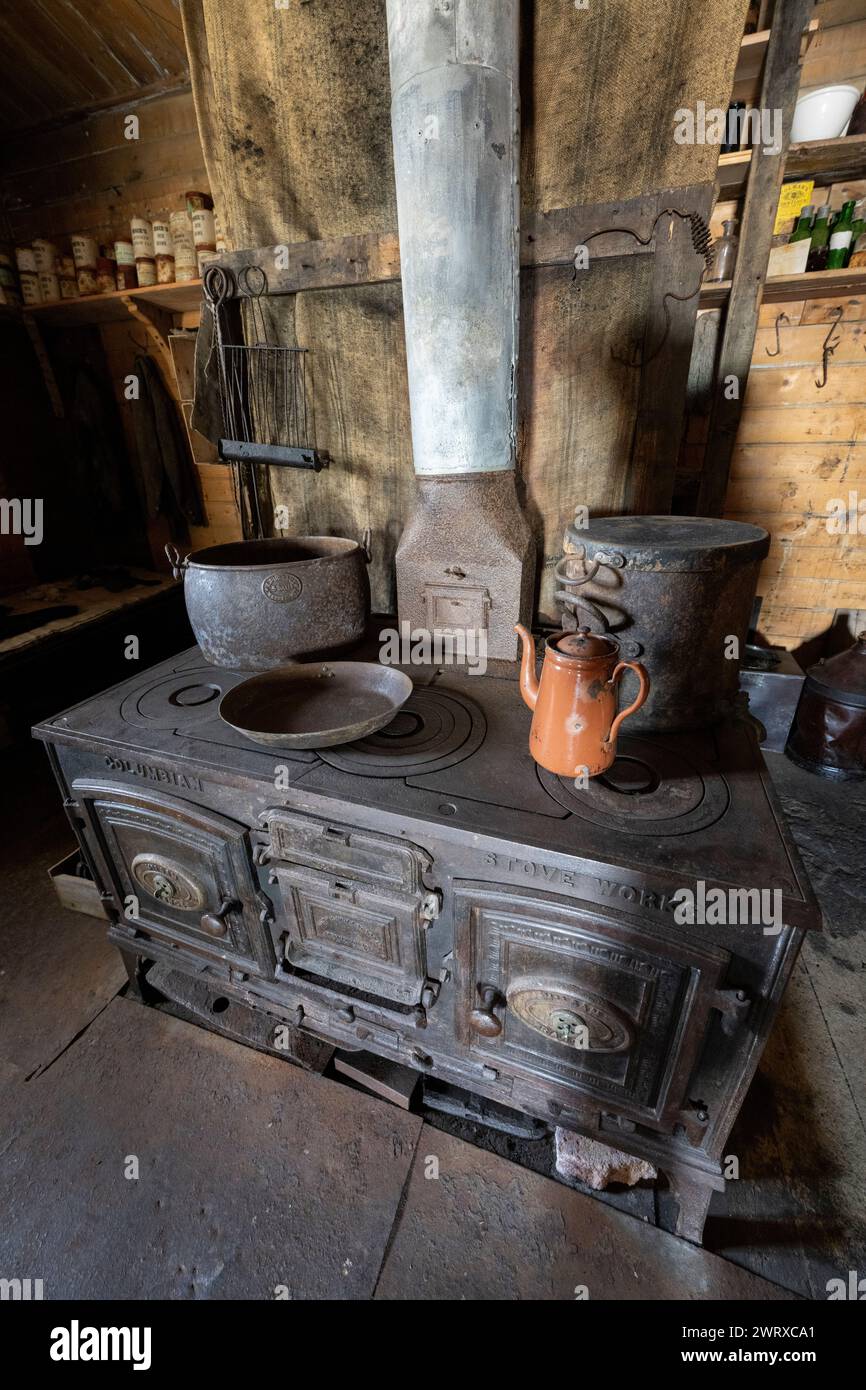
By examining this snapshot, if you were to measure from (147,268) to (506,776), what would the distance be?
327 cm

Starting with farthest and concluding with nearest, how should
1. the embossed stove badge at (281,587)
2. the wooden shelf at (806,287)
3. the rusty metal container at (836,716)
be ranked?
the rusty metal container at (836,716)
the wooden shelf at (806,287)
the embossed stove badge at (281,587)

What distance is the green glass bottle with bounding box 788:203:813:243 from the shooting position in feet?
7.71

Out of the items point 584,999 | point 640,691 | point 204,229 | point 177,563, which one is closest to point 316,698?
point 177,563

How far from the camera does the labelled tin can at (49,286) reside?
Answer: 3109 millimetres

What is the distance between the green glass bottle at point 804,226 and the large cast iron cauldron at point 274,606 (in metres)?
2.37

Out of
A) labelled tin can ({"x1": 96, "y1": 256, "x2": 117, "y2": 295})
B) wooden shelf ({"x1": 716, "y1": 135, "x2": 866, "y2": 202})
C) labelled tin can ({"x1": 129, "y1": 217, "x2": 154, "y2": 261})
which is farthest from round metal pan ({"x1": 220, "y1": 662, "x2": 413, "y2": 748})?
labelled tin can ({"x1": 96, "y1": 256, "x2": 117, "y2": 295})

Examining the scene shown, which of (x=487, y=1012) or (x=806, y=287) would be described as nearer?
(x=487, y=1012)

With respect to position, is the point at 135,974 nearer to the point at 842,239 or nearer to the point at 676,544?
the point at 676,544

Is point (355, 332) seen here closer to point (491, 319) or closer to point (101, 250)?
point (491, 319)

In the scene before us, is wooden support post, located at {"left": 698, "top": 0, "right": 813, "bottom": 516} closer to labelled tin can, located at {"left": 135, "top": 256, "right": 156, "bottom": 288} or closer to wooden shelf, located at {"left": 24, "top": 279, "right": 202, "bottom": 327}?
wooden shelf, located at {"left": 24, "top": 279, "right": 202, "bottom": 327}

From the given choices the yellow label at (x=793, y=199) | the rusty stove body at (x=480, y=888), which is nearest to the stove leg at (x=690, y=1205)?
the rusty stove body at (x=480, y=888)

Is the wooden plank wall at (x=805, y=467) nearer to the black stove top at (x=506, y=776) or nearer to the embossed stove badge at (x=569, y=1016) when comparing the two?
the black stove top at (x=506, y=776)

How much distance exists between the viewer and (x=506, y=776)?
1.16 meters
